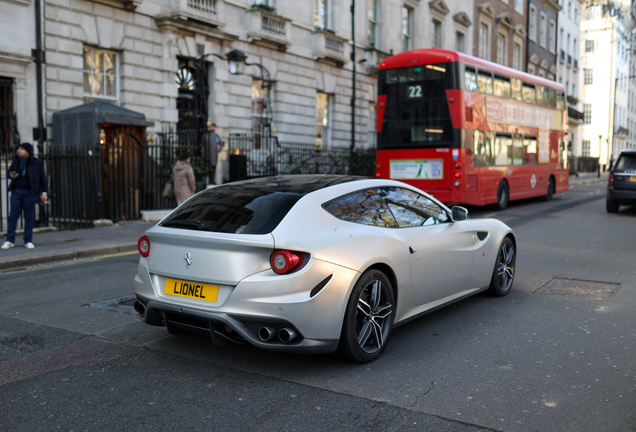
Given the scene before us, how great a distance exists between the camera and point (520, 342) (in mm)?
5188

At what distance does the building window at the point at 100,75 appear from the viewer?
1617 centimetres

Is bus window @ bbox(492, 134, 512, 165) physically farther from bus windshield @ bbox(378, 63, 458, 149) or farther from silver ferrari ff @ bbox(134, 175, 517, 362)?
silver ferrari ff @ bbox(134, 175, 517, 362)

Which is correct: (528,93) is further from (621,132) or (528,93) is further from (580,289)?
(621,132)

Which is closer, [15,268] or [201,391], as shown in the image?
[201,391]

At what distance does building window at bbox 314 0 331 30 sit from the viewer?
2477 centimetres

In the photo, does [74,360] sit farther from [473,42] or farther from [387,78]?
[473,42]

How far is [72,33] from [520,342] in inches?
551

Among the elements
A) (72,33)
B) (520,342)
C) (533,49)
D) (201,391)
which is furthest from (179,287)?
(533,49)

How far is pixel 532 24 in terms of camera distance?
47.2m

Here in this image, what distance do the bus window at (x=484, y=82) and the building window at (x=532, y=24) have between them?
32945 mm

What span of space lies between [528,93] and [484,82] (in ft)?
11.3

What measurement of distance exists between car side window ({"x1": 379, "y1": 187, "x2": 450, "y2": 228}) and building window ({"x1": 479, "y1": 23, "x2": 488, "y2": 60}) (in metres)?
34.5

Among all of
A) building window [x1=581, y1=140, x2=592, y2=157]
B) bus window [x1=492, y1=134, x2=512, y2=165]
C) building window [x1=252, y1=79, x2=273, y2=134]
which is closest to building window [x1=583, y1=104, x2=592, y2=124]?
building window [x1=581, y1=140, x2=592, y2=157]

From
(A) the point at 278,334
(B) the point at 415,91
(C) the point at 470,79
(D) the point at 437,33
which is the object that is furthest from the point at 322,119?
(A) the point at 278,334
